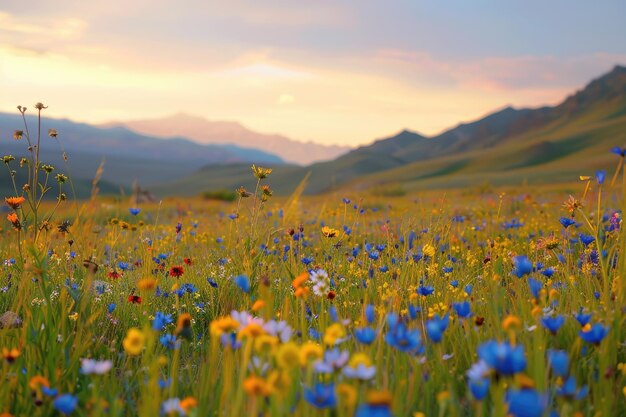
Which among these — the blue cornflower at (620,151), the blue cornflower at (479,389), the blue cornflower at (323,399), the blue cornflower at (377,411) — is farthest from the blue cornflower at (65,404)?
the blue cornflower at (620,151)

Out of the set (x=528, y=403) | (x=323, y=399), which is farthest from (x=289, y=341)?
(x=528, y=403)

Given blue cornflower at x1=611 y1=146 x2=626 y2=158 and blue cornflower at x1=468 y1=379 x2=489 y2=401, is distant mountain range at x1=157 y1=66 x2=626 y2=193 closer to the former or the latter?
blue cornflower at x1=611 y1=146 x2=626 y2=158

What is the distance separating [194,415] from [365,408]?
1.80 feet

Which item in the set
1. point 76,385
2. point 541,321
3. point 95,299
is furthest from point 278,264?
point 541,321

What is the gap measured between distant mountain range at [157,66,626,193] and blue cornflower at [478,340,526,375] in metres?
43.5

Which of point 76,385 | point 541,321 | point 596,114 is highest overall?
point 596,114

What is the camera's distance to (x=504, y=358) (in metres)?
1.53

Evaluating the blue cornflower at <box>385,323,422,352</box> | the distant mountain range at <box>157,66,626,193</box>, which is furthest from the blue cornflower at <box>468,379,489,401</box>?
the distant mountain range at <box>157,66,626,193</box>

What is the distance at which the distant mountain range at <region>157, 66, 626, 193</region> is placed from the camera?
68.4 meters

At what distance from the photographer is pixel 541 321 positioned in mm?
2283

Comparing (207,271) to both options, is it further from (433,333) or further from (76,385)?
(433,333)

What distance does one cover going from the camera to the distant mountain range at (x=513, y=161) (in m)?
68.4

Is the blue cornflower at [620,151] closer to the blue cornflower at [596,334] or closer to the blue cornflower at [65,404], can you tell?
the blue cornflower at [596,334]

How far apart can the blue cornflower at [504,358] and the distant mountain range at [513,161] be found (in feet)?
143
